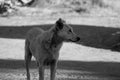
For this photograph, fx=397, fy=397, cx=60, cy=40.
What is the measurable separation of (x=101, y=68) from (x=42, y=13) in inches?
739

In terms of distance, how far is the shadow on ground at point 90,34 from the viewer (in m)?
24.7

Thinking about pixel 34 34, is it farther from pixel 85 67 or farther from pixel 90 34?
pixel 90 34

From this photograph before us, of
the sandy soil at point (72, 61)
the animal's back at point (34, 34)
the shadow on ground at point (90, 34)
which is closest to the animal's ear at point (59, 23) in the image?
the animal's back at point (34, 34)

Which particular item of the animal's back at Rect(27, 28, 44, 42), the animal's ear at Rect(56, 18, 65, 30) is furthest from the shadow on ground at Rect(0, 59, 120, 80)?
the animal's ear at Rect(56, 18, 65, 30)

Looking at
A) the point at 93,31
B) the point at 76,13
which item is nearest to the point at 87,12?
the point at 76,13

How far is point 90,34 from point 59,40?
17.3 metres

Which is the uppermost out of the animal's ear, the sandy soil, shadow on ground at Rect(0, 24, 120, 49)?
the animal's ear

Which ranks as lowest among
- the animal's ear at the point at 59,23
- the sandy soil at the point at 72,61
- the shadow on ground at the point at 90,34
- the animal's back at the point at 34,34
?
the shadow on ground at the point at 90,34

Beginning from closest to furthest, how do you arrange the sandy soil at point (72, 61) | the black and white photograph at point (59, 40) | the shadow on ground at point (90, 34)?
the black and white photograph at point (59, 40) → the sandy soil at point (72, 61) → the shadow on ground at point (90, 34)

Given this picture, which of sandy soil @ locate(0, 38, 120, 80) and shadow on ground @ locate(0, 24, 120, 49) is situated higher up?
sandy soil @ locate(0, 38, 120, 80)

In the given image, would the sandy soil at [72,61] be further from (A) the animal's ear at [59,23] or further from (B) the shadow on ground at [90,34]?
(A) the animal's ear at [59,23]

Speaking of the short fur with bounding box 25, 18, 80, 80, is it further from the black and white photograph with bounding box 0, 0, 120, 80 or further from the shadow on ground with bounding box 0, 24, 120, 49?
the shadow on ground with bounding box 0, 24, 120, 49

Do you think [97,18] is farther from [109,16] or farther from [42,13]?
[42,13]

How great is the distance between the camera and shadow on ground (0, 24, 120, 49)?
971 inches
